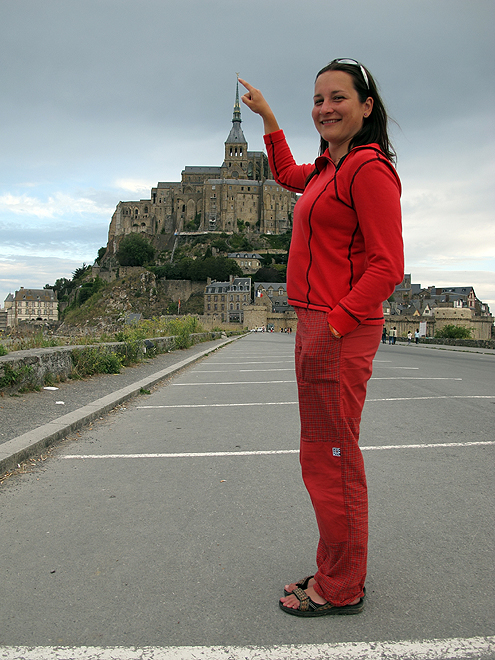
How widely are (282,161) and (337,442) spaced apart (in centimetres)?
165

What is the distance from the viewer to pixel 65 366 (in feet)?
29.5

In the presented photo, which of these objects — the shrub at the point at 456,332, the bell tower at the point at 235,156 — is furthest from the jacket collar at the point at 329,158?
the bell tower at the point at 235,156

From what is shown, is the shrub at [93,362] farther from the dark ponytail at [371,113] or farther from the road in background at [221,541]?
the dark ponytail at [371,113]

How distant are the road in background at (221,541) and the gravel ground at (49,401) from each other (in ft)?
1.86

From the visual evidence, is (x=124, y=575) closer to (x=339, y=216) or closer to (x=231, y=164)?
(x=339, y=216)

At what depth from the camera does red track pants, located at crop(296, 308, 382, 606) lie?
86.0 inches

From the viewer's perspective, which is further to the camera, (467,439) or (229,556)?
(467,439)

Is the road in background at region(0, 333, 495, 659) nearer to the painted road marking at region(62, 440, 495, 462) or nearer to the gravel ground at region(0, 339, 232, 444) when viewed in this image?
the painted road marking at region(62, 440, 495, 462)

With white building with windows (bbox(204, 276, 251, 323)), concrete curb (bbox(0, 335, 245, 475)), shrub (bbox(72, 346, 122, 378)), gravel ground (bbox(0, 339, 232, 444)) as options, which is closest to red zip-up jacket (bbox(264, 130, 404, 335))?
concrete curb (bbox(0, 335, 245, 475))

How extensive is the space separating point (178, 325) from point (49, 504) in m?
18.8

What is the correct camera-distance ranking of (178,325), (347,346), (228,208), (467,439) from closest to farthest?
(347,346)
(467,439)
(178,325)
(228,208)

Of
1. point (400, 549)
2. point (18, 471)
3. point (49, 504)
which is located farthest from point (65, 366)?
point (400, 549)

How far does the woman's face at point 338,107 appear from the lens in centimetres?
228

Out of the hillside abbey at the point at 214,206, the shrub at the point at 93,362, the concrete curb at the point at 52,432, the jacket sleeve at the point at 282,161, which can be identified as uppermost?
the hillside abbey at the point at 214,206
